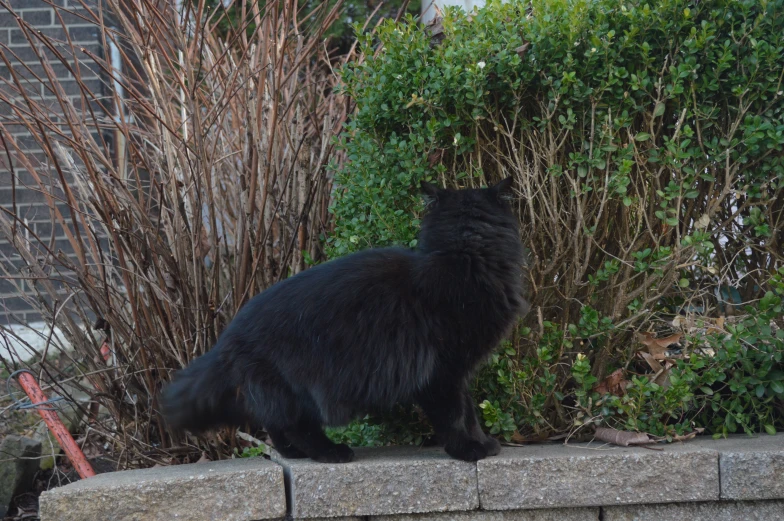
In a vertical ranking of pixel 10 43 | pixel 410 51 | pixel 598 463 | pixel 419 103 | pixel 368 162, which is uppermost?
pixel 10 43

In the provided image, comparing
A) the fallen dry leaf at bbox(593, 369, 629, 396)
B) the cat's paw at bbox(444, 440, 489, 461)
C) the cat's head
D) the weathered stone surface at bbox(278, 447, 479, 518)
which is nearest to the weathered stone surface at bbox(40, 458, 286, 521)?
the weathered stone surface at bbox(278, 447, 479, 518)

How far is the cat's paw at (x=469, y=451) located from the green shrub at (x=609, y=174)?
203mm

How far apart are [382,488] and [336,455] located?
0.73 ft

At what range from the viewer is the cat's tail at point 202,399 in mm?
2791

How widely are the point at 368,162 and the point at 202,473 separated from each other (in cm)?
141

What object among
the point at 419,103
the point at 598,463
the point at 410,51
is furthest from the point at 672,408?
the point at 410,51

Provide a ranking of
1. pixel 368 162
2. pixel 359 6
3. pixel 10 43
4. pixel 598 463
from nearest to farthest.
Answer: pixel 598 463 < pixel 368 162 < pixel 10 43 < pixel 359 6

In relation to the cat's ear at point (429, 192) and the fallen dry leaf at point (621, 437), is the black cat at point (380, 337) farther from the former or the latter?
the fallen dry leaf at point (621, 437)

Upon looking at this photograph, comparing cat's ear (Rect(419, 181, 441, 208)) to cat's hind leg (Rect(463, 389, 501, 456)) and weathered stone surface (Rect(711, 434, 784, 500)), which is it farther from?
weathered stone surface (Rect(711, 434, 784, 500))

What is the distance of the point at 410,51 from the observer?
3.05 meters

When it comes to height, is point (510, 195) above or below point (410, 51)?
below

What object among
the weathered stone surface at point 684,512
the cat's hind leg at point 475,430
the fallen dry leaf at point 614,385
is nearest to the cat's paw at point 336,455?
the cat's hind leg at point 475,430

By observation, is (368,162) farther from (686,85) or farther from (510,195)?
(686,85)

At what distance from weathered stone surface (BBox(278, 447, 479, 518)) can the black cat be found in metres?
0.09
